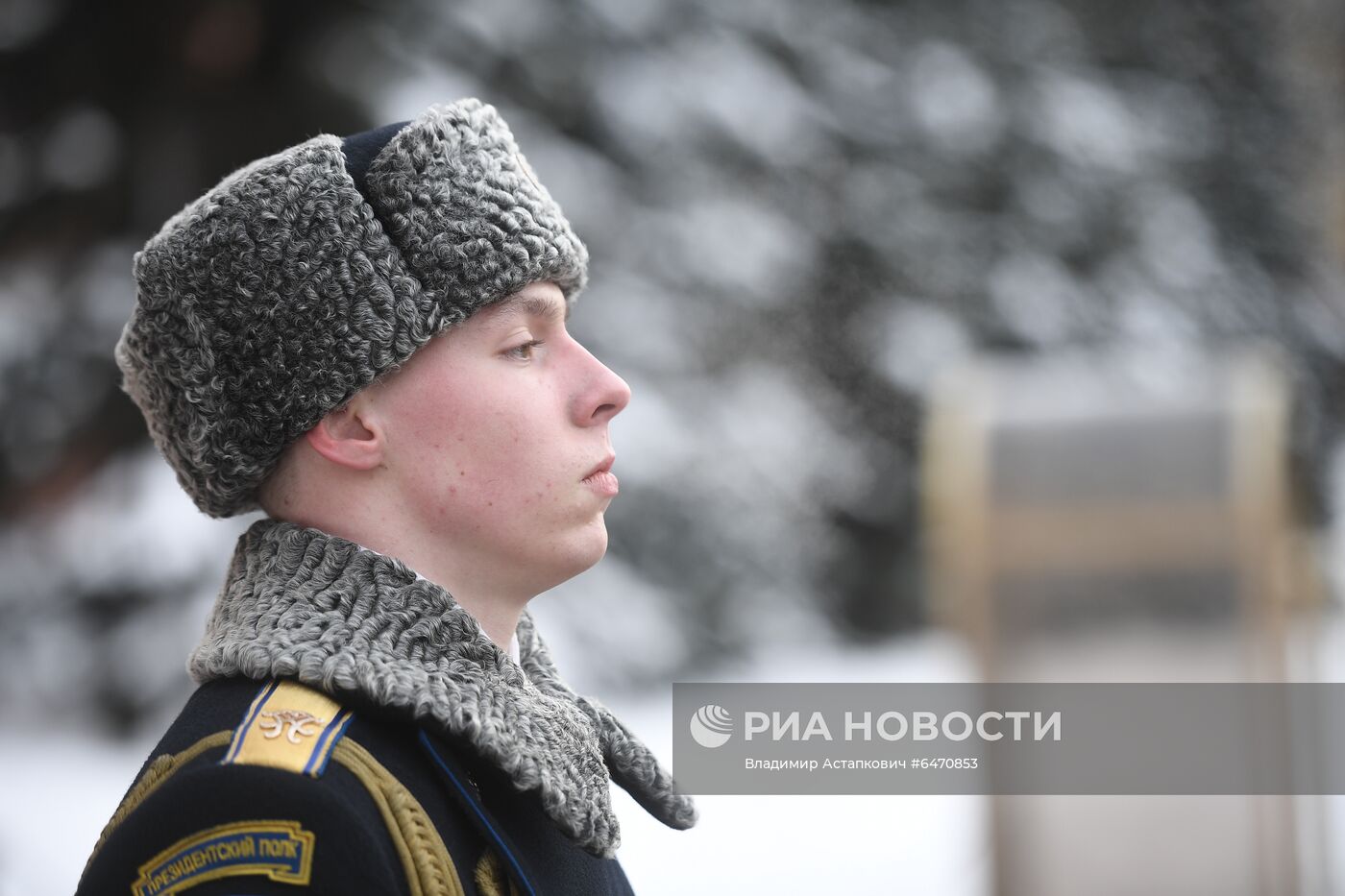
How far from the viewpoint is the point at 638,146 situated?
233 inches

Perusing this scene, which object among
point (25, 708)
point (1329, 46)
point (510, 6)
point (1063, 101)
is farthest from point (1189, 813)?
point (1329, 46)

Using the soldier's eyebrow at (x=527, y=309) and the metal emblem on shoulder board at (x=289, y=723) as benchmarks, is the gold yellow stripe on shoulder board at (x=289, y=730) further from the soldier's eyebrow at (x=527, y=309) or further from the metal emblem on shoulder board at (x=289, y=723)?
the soldier's eyebrow at (x=527, y=309)

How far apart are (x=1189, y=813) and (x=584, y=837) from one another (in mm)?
1945

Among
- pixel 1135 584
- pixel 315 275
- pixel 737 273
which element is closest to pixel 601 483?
pixel 315 275

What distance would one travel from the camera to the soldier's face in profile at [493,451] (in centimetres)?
152

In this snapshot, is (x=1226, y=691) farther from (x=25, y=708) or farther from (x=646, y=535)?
(x=25, y=708)

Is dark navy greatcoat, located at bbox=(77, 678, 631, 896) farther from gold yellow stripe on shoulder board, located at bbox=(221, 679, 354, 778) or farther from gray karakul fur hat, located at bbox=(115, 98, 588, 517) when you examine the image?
gray karakul fur hat, located at bbox=(115, 98, 588, 517)

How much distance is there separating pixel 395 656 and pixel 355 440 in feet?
0.82

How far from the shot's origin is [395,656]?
1425 millimetres

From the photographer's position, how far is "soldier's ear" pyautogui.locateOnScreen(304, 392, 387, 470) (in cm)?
153

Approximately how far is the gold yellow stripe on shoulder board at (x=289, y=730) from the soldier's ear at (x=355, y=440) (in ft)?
0.83

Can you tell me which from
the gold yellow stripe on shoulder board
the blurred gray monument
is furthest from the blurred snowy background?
the gold yellow stripe on shoulder board

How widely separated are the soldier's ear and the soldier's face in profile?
0.04 ft

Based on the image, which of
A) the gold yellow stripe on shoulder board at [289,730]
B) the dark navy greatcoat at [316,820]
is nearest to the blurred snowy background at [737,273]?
the dark navy greatcoat at [316,820]
